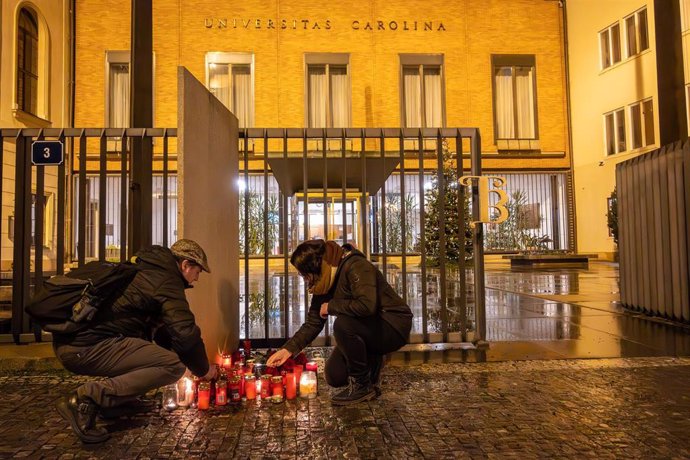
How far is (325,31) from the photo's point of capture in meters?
23.2

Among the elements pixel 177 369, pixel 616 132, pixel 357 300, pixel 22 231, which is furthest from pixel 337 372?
pixel 616 132

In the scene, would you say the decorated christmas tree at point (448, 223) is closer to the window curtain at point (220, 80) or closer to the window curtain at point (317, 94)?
the window curtain at point (317, 94)

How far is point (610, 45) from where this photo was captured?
22109 millimetres

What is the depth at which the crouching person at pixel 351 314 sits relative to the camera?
3.90 metres

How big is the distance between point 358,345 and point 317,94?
2078 cm

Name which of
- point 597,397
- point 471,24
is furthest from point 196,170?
point 471,24

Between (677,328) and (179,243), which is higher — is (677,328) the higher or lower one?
the lower one

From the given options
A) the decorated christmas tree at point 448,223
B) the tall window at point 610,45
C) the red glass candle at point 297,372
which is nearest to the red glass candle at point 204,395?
the red glass candle at point 297,372

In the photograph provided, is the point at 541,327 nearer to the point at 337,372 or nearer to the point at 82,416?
the point at 337,372

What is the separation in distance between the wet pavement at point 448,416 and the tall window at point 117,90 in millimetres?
20032

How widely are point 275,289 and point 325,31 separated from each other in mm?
14816

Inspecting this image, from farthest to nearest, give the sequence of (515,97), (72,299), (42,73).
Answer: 1. (515,97)
2. (42,73)
3. (72,299)

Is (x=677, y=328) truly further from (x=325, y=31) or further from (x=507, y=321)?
(x=325, y=31)

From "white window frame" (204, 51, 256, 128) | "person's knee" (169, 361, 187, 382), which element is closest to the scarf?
"person's knee" (169, 361, 187, 382)
